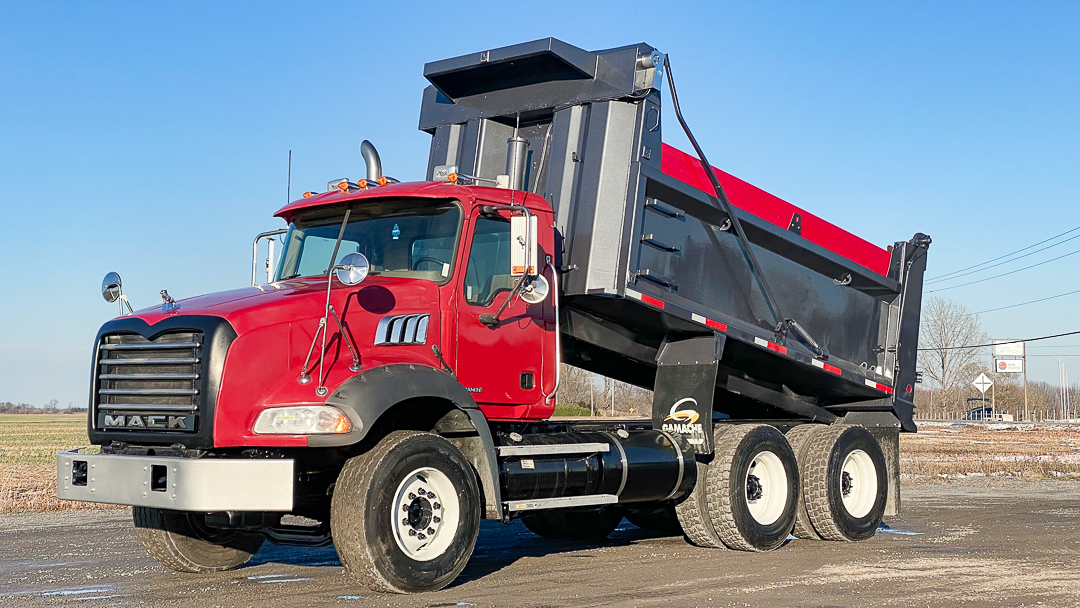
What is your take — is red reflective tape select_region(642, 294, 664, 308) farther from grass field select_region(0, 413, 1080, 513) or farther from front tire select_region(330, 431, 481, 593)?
grass field select_region(0, 413, 1080, 513)

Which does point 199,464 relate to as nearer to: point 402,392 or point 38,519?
point 402,392

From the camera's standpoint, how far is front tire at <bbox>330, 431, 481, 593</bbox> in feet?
22.1

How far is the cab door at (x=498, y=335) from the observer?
7914 mm

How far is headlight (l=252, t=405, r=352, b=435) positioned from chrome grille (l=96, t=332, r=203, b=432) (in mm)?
429

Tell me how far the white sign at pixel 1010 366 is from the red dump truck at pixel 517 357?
81.0 m

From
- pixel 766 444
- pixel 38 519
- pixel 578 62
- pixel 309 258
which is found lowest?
pixel 38 519

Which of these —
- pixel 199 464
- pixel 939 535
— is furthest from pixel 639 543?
pixel 199 464

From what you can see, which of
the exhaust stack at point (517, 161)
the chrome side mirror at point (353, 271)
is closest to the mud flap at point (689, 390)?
the exhaust stack at point (517, 161)

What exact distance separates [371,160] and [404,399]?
8.75ft

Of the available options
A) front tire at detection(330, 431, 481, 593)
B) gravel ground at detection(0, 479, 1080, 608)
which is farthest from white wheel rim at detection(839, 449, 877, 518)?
front tire at detection(330, 431, 481, 593)

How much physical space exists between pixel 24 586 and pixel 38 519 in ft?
16.9

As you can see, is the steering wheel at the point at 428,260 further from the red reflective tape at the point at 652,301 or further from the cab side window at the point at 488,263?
the red reflective tape at the point at 652,301

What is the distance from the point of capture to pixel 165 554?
7984mm

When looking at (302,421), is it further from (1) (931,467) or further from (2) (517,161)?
(1) (931,467)
